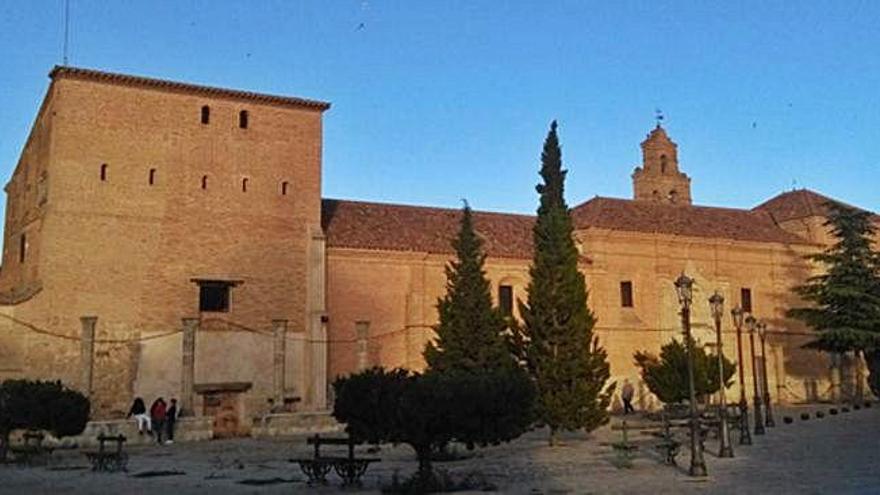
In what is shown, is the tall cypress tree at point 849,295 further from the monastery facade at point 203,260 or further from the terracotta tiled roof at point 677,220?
the monastery facade at point 203,260

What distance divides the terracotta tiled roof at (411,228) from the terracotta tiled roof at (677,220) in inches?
129

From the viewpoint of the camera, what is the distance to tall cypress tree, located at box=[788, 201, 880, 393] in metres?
32.7

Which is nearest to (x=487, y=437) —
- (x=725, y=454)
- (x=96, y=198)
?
(x=725, y=454)

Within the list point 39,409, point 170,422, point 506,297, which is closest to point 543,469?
point 39,409

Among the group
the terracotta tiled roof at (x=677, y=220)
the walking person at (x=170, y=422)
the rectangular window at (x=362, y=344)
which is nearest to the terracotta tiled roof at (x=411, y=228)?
the terracotta tiled roof at (x=677, y=220)

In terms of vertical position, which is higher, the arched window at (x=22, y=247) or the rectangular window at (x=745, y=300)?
the arched window at (x=22, y=247)

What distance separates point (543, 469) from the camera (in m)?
16.2

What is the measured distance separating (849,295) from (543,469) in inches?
834

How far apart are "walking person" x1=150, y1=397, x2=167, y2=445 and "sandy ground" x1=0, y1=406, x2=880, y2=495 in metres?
1.96

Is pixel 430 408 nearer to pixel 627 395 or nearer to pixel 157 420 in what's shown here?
pixel 157 420

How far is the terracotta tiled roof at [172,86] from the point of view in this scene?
1174 inches

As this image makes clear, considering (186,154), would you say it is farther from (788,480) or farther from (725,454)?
(788,480)

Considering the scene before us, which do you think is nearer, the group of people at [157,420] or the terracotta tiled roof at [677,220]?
the group of people at [157,420]

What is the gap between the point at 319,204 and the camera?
110 ft
